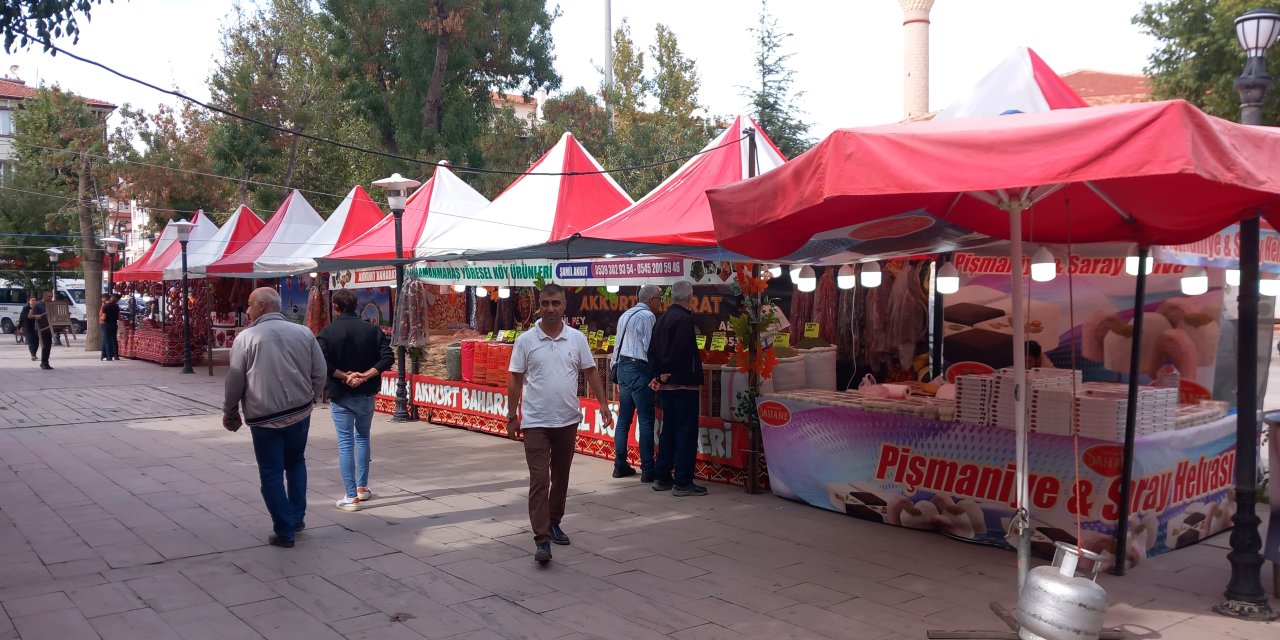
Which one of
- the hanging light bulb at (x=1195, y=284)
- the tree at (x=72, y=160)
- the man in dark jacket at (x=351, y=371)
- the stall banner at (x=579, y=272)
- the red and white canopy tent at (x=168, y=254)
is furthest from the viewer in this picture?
the tree at (x=72, y=160)

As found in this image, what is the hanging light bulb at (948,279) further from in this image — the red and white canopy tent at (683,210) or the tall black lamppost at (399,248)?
the tall black lamppost at (399,248)

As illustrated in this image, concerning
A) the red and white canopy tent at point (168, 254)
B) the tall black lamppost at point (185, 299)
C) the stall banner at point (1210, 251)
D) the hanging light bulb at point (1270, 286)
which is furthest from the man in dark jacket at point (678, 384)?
the red and white canopy tent at point (168, 254)

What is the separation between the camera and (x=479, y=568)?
225 inches

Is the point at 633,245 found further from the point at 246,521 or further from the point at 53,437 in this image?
the point at 53,437

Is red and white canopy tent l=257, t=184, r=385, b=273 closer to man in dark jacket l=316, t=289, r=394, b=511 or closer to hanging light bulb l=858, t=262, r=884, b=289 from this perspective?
man in dark jacket l=316, t=289, r=394, b=511

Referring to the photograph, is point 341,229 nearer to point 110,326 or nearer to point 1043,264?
point 110,326

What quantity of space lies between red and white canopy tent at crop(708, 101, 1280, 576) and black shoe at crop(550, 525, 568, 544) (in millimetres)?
2318

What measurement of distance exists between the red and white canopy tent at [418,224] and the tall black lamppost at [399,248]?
0.71 feet

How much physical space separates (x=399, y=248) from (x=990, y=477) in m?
8.73

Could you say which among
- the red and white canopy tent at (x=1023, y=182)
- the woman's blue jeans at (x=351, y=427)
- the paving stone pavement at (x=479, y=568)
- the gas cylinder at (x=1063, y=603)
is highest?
the red and white canopy tent at (x=1023, y=182)

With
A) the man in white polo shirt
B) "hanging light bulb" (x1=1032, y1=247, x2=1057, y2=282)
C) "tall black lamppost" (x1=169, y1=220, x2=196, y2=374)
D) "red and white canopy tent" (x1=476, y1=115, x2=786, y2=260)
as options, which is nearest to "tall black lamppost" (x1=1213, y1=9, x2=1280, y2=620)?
"hanging light bulb" (x1=1032, y1=247, x2=1057, y2=282)

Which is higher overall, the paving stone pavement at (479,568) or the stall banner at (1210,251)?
the stall banner at (1210,251)

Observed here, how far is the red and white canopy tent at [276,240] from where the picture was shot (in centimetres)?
1820

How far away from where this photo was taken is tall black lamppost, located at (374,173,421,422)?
12.2 meters
